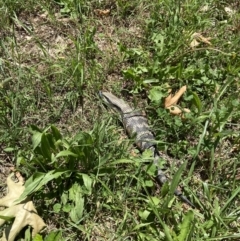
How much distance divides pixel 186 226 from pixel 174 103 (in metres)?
1.02

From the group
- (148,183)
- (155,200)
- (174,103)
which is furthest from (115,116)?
(155,200)

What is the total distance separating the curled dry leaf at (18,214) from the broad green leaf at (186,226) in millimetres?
845

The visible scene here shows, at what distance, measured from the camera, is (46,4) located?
12.1 feet

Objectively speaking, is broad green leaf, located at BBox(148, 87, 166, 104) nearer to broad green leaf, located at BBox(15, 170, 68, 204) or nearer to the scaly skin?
the scaly skin

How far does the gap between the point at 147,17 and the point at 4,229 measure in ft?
7.13

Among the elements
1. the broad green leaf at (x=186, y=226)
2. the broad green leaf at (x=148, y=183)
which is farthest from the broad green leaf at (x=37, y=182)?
the broad green leaf at (x=186, y=226)

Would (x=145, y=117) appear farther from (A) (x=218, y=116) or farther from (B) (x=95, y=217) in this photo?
(B) (x=95, y=217)

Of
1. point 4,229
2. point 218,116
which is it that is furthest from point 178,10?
point 4,229

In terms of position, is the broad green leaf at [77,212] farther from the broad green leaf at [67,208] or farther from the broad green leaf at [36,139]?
the broad green leaf at [36,139]

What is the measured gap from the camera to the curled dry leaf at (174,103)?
10.4 ft

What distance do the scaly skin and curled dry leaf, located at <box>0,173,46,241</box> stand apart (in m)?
0.85

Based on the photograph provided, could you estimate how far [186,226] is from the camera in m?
2.56

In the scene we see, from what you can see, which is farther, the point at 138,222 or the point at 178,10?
the point at 178,10

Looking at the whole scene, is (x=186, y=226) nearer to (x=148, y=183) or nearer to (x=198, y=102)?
(x=148, y=183)
